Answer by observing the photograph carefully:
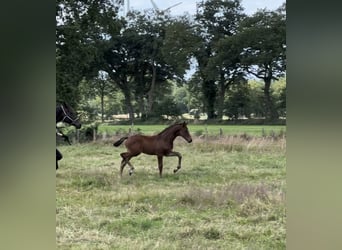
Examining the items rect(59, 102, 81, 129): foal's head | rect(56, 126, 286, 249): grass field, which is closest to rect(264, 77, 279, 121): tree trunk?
rect(56, 126, 286, 249): grass field

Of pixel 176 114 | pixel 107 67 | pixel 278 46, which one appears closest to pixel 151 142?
pixel 176 114

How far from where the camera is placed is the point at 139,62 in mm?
2262

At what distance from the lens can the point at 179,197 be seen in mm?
2207

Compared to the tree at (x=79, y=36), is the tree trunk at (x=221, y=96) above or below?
below

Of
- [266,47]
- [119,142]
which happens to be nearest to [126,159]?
[119,142]

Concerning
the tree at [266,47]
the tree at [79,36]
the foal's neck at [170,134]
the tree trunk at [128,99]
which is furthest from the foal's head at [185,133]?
the tree at [79,36]

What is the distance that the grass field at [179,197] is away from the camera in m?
2.14

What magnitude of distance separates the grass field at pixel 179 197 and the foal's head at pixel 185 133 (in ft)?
0.10

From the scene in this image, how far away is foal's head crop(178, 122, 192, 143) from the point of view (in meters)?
2.23

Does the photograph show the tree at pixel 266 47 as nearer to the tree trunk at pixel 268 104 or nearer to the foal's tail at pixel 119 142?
the tree trunk at pixel 268 104

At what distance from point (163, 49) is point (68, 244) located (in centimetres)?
127
